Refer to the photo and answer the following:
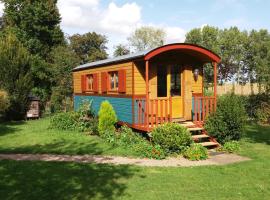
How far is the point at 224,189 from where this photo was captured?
718 centimetres

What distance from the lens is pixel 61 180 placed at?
25.2 feet

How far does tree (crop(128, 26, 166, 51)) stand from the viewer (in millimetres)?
68750

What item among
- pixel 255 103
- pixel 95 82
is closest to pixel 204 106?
pixel 95 82

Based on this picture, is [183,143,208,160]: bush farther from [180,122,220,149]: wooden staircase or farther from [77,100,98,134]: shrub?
[77,100,98,134]: shrub

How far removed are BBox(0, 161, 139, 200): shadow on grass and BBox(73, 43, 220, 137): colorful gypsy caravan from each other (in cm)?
374

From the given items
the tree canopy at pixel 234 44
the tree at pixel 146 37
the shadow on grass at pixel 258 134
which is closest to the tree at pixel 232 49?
the tree canopy at pixel 234 44

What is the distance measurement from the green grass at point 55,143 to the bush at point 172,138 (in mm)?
1014

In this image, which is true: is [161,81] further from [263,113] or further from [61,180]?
[263,113]

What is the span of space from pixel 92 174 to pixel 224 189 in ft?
10.6

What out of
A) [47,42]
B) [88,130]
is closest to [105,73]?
[88,130]

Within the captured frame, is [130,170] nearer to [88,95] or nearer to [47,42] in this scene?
[88,95]

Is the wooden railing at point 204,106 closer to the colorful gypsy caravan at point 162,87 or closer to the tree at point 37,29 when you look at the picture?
the colorful gypsy caravan at point 162,87

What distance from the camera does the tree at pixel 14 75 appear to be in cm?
2070

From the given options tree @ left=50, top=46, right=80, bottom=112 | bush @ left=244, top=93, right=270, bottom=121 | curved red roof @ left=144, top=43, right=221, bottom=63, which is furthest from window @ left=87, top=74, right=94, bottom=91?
bush @ left=244, top=93, right=270, bottom=121
